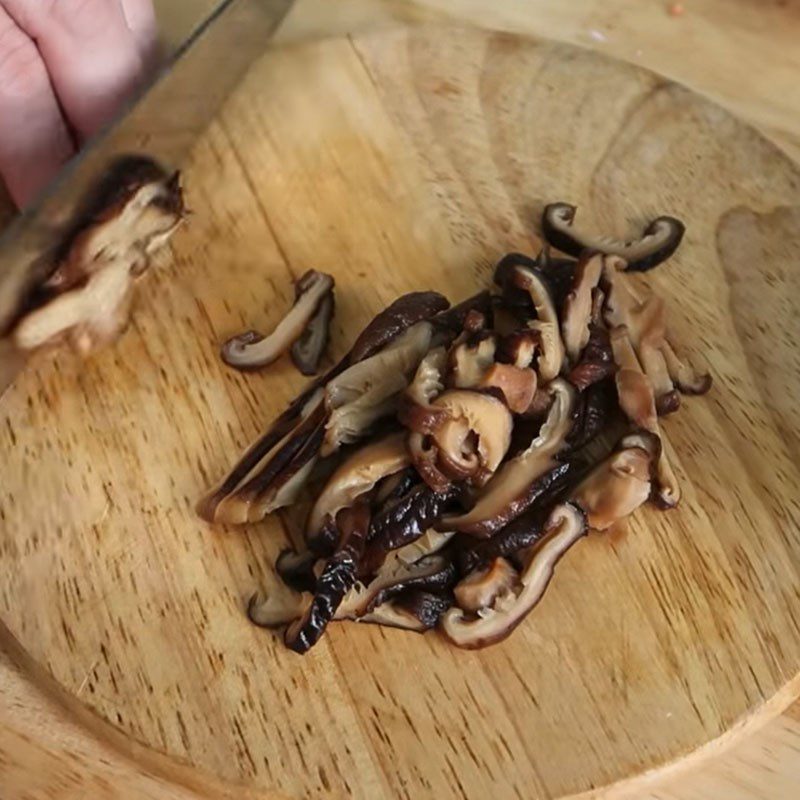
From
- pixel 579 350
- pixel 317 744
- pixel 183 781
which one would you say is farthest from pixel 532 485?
pixel 183 781

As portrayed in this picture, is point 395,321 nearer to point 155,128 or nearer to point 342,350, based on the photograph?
point 342,350

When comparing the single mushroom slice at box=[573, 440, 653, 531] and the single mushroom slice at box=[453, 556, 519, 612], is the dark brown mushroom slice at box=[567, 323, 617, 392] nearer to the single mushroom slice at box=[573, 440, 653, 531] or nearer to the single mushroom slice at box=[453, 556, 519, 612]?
the single mushroom slice at box=[573, 440, 653, 531]

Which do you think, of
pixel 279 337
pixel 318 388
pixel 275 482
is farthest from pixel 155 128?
pixel 275 482

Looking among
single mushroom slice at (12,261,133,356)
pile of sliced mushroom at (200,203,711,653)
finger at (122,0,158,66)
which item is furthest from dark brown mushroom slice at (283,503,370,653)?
finger at (122,0,158,66)

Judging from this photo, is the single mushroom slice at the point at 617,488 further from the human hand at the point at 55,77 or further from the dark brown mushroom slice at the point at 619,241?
the human hand at the point at 55,77

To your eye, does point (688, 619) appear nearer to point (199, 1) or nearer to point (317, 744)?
point (317, 744)

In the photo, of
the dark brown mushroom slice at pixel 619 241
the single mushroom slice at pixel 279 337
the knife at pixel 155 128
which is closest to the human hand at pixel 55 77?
the knife at pixel 155 128
